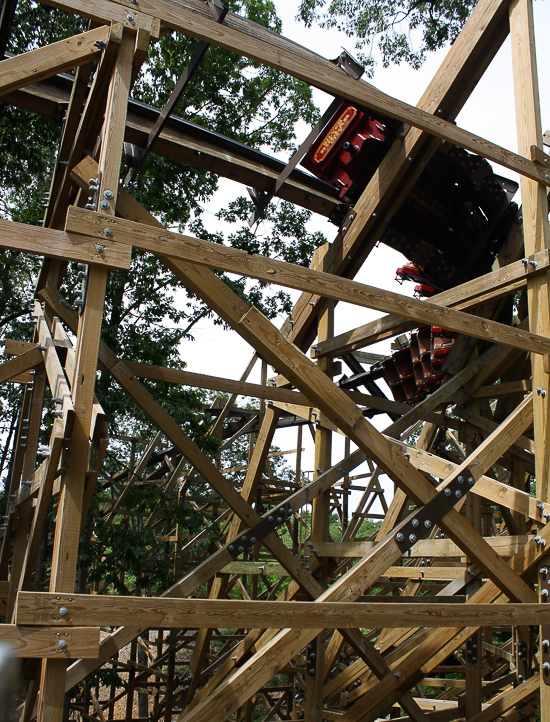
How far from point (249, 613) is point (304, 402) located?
3143 mm

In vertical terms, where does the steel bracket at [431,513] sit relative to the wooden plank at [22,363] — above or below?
below

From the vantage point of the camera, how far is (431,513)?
13.1ft

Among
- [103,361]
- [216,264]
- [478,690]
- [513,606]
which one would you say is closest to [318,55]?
[216,264]

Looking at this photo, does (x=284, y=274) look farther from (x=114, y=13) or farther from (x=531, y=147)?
(x=531, y=147)

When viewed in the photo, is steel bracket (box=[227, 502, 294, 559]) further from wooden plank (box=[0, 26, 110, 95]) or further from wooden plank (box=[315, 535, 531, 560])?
wooden plank (box=[0, 26, 110, 95])

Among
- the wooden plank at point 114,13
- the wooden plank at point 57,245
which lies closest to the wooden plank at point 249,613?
the wooden plank at point 57,245

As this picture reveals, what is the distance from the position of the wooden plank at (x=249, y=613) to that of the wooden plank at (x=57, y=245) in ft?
5.23

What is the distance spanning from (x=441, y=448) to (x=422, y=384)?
0.93 meters

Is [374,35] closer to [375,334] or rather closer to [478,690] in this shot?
[375,334]

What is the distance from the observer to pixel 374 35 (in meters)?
15.9

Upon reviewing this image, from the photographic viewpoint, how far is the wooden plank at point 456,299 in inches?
194

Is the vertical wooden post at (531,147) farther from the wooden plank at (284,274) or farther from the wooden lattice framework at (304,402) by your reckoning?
the wooden plank at (284,274)

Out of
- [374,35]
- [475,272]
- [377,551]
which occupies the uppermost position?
[374,35]

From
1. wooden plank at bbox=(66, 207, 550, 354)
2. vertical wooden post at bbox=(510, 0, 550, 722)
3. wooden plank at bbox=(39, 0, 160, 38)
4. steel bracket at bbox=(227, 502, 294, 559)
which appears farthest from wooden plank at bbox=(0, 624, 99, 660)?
vertical wooden post at bbox=(510, 0, 550, 722)
